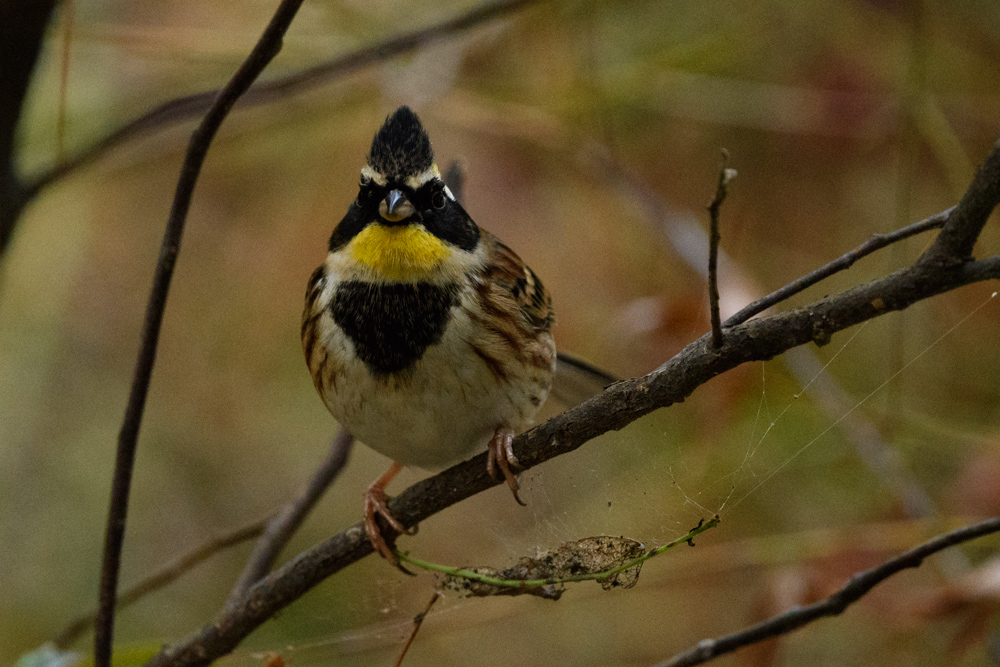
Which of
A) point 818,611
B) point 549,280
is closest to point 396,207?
point 818,611

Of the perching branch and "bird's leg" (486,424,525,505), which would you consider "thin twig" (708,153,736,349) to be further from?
"bird's leg" (486,424,525,505)

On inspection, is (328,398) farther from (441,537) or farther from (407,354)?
(441,537)

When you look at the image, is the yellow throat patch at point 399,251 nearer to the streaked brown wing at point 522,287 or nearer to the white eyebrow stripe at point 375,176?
the white eyebrow stripe at point 375,176

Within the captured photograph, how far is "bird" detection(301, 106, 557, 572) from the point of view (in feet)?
7.86

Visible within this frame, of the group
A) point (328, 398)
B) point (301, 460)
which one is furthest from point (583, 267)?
point (328, 398)

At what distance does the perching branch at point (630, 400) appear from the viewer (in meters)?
1.38

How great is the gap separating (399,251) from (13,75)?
3.24 ft

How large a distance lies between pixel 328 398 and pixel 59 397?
2.86 m

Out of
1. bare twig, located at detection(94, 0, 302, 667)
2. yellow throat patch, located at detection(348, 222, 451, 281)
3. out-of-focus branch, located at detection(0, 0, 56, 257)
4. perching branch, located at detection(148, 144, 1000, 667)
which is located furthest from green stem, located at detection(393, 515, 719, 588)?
out-of-focus branch, located at detection(0, 0, 56, 257)

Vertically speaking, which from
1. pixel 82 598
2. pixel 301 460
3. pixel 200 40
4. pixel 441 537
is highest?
pixel 200 40

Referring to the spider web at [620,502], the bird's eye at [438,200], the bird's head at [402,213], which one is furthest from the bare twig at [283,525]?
the bird's eye at [438,200]

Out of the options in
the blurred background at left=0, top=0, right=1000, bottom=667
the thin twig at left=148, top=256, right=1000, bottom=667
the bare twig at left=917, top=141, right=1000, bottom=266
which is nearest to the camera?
the bare twig at left=917, top=141, right=1000, bottom=266

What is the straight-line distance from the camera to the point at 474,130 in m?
4.72

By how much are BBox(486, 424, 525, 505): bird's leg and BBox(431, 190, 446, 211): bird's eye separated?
24.2 inches
